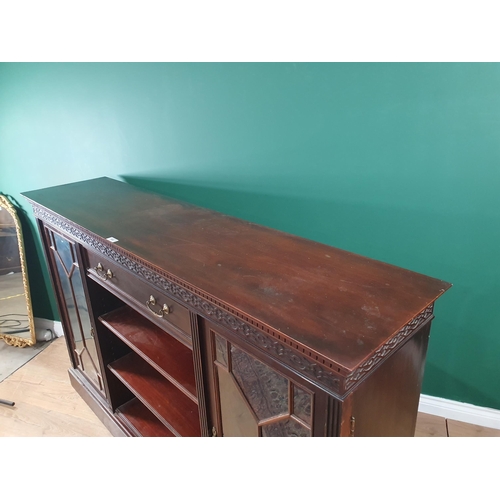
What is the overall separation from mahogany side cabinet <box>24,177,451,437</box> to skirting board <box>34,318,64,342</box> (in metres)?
0.89

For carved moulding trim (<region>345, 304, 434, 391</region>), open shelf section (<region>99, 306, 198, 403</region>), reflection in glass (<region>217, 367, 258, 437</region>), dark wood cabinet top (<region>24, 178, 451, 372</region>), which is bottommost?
open shelf section (<region>99, 306, 198, 403</region>)

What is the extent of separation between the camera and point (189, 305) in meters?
0.94

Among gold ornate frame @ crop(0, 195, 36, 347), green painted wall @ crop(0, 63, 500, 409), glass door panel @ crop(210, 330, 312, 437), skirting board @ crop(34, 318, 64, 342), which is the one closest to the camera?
glass door panel @ crop(210, 330, 312, 437)

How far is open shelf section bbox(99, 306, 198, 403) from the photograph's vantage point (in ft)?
4.00

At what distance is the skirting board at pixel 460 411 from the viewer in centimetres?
148

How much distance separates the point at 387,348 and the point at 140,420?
117cm

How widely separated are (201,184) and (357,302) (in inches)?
35.1

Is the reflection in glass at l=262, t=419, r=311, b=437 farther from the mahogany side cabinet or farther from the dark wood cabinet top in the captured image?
the dark wood cabinet top

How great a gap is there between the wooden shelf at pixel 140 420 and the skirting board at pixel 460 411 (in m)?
0.98

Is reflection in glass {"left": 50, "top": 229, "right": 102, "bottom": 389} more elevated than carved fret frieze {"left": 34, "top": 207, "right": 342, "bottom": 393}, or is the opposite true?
carved fret frieze {"left": 34, "top": 207, "right": 342, "bottom": 393}

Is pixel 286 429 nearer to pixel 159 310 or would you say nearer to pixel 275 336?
pixel 275 336

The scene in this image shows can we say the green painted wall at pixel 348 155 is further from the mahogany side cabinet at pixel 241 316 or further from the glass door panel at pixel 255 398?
the glass door panel at pixel 255 398

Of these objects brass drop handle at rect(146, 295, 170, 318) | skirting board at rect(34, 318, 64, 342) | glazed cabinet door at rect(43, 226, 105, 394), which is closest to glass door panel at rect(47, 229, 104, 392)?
glazed cabinet door at rect(43, 226, 105, 394)
